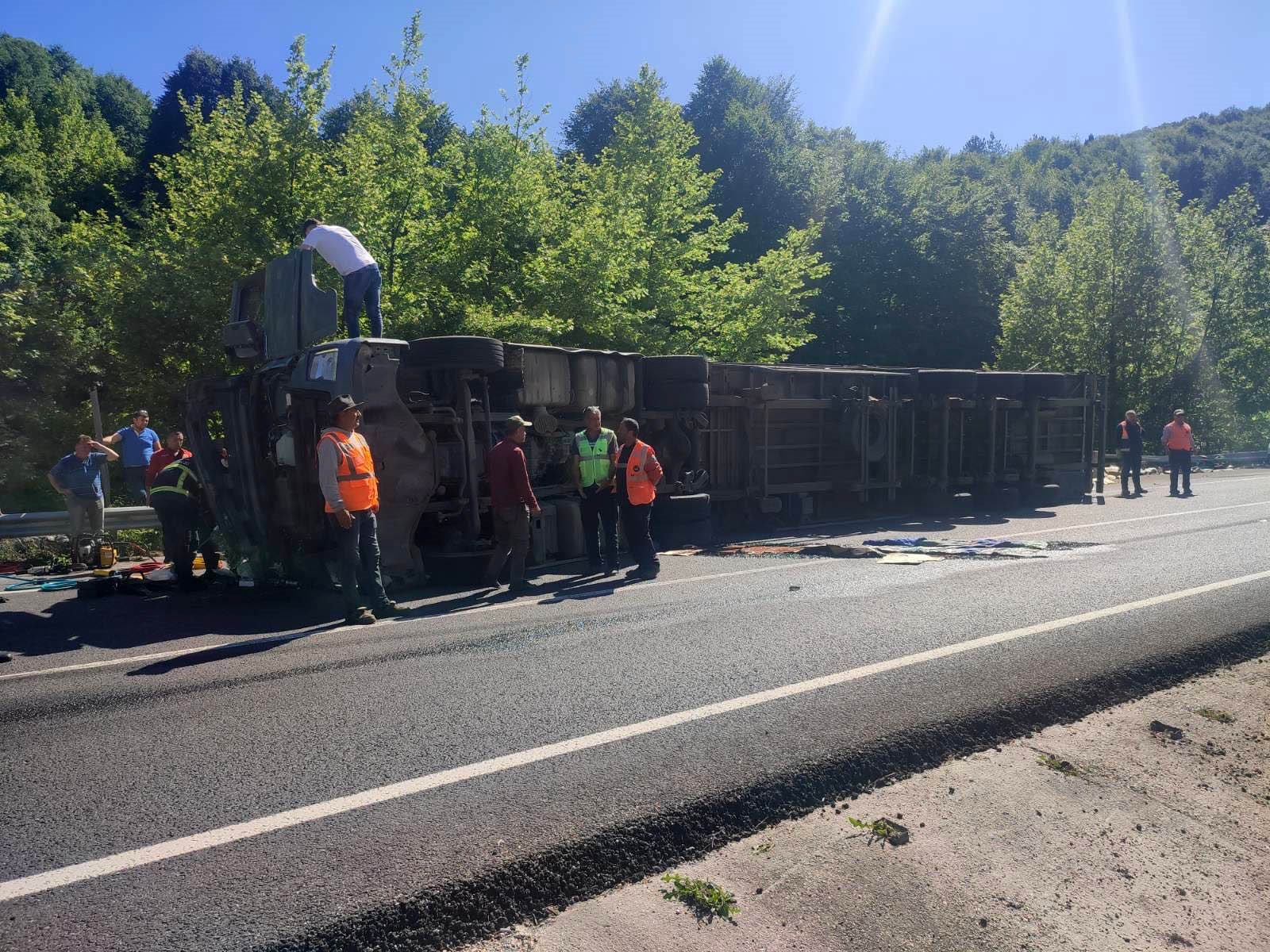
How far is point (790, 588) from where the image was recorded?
28.1 feet

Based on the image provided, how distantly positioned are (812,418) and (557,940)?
504 inches

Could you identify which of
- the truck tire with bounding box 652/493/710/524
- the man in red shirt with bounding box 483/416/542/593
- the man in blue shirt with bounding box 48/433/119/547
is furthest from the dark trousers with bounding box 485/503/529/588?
the man in blue shirt with bounding box 48/433/119/547

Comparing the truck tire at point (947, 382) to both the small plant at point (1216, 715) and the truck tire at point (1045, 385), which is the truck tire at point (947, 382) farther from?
the small plant at point (1216, 715)

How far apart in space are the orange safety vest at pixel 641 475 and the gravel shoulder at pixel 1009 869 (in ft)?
19.2

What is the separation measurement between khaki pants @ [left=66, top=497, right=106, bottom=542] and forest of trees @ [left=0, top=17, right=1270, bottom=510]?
1900 millimetres

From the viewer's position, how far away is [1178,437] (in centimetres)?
2022

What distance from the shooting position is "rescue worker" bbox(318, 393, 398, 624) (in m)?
7.48

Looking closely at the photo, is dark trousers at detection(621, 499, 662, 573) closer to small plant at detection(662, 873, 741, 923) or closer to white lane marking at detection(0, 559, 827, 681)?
white lane marking at detection(0, 559, 827, 681)

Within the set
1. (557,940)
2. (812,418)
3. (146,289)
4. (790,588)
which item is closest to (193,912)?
(557,940)

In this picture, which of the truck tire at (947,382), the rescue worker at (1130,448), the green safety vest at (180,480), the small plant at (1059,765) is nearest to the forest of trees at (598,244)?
the green safety vest at (180,480)

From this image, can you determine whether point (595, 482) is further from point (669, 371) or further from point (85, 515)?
point (85, 515)

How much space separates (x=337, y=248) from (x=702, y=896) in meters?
7.86

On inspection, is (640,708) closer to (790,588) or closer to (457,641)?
(457,641)

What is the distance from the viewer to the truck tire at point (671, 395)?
12562 mm
